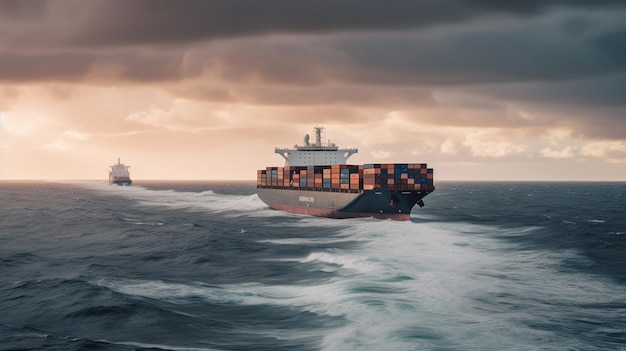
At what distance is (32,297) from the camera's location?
3188 cm

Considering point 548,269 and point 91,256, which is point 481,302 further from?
point 91,256

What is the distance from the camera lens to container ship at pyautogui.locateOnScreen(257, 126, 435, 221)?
7306 cm

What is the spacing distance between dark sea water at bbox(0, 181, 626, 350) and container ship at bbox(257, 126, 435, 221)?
27.1ft

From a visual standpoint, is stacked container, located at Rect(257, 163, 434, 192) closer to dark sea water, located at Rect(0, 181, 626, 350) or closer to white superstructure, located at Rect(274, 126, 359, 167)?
dark sea water, located at Rect(0, 181, 626, 350)

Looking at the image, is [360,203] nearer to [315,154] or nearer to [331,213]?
[331,213]

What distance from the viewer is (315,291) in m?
33.5

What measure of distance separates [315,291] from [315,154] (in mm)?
81194

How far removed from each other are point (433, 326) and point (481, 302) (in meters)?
6.12

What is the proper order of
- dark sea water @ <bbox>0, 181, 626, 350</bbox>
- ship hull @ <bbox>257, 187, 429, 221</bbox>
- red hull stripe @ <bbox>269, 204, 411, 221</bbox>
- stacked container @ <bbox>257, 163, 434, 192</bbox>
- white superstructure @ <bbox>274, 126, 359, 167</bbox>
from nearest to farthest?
dark sea water @ <bbox>0, 181, 626, 350</bbox> → ship hull @ <bbox>257, 187, 429, 221</bbox> → red hull stripe @ <bbox>269, 204, 411, 221</bbox> → stacked container @ <bbox>257, 163, 434, 192</bbox> → white superstructure @ <bbox>274, 126, 359, 167</bbox>

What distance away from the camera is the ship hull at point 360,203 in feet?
238

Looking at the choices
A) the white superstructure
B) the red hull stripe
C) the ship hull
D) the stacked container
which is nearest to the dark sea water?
the ship hull

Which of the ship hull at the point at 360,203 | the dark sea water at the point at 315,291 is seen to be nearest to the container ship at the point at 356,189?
the ship hull at the point at 360,203

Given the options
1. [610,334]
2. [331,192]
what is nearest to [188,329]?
[610,334]

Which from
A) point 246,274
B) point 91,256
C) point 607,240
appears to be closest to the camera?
point 246,274
